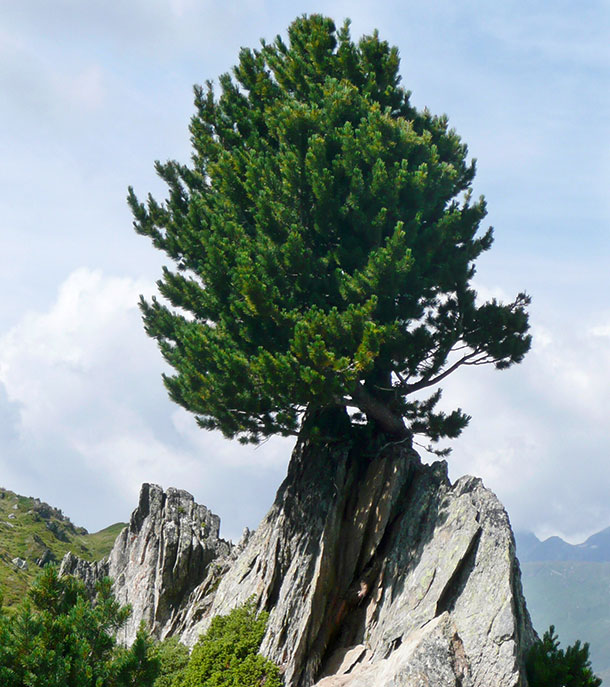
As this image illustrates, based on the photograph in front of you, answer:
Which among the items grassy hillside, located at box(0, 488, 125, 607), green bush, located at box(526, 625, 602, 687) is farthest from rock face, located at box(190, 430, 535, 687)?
grassy hillside, located at box(0, 488, 125, 607)

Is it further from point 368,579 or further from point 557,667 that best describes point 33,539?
point 557,667

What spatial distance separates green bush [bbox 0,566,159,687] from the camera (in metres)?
11.4

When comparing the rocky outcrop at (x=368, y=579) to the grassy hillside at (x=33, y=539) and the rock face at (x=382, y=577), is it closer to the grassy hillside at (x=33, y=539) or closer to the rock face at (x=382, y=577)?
the rock face at (x=382, y=577)

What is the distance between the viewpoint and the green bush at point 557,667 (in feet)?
52.1

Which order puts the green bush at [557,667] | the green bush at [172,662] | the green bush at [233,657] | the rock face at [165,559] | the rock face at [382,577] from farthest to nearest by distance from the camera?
1. the rock face at [165,559]
2. the green bush at [172,662]
3. the green bush at [233,657]
4. the green bush at [557,667]
5. the rock face at [382,577]

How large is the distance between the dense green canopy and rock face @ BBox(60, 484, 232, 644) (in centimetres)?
628

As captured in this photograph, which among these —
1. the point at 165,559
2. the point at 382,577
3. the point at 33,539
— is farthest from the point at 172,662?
the point at 33,539

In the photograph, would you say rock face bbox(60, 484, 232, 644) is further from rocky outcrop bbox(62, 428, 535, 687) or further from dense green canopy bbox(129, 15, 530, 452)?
dense green canopy bbox(129, 15, 530, 452)

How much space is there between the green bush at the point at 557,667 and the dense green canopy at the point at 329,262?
745cm

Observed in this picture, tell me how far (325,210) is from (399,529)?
10487 mm

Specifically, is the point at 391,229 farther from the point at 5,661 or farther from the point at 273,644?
the point at 5,661

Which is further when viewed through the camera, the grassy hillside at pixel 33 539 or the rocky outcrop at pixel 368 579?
the grassy hillside at pixel 33 539

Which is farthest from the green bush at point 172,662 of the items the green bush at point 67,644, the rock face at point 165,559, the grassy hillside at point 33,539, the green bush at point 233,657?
the grassy hillside at point 33,539

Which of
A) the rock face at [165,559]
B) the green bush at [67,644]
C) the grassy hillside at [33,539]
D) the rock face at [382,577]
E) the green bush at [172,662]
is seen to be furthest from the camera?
the grassy hillside at [33,539]
